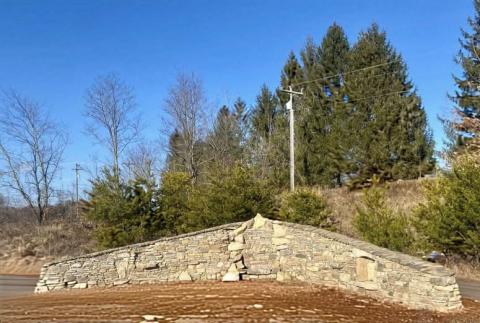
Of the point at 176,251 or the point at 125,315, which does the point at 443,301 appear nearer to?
the point at 125,315

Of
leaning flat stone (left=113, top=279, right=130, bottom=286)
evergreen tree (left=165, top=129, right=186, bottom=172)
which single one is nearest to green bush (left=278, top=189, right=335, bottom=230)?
leaning flat stone (left=113, top=279, right=130, bottom=286)

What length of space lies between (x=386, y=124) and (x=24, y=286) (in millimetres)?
18350

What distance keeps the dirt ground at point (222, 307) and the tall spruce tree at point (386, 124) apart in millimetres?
13729

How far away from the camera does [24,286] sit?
1267cm

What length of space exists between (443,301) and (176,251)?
673 centimetres

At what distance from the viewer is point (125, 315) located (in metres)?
6.84

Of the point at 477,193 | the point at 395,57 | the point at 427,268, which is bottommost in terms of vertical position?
the point at 427,268

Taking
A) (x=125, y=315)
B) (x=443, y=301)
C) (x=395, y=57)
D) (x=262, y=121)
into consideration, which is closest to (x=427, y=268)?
(x=443, y=301)

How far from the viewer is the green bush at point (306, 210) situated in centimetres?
1481

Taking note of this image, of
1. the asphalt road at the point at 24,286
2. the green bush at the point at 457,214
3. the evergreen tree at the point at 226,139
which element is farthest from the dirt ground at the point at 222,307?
the evergreen tree at the point at 226,139

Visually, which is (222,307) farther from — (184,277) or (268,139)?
(268,139)

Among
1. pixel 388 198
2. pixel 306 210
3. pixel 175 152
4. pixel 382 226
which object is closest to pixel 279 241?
pixel 382 226

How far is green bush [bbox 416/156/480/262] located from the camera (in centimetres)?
1150

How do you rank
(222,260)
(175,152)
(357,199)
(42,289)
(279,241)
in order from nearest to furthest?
(42,289)
(279,241)
(222,260)
(357,199)
(175,152)
